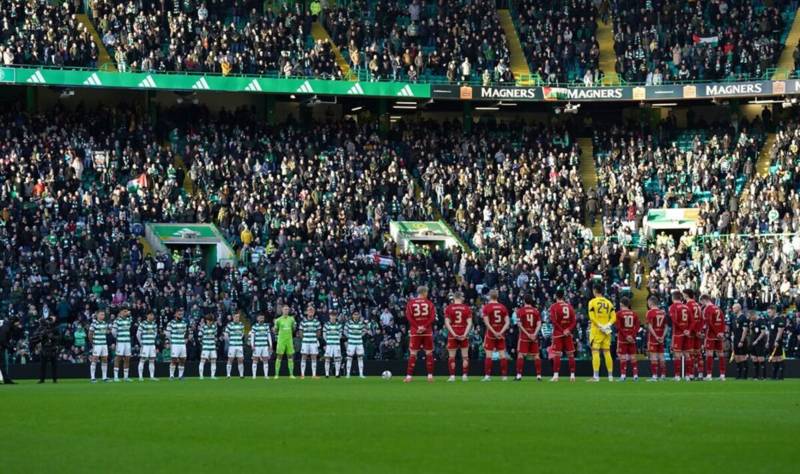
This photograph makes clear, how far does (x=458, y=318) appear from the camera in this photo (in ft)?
111

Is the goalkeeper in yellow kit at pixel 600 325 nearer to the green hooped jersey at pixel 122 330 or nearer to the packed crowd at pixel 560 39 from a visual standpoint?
the green hooped jersey at pixel 122 330

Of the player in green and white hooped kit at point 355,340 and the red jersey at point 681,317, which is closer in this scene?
the red jersey at point 681,317

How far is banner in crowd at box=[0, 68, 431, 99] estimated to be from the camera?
5478 cm

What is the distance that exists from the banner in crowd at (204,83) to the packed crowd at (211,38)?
644 mm

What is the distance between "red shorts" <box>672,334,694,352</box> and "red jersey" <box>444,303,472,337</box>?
577 cm

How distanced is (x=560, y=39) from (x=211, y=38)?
1654cm

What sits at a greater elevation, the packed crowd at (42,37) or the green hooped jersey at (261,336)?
the packed crowd at (42,37)

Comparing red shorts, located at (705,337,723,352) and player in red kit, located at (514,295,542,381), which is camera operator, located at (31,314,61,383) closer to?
player in red kit, located at (514,295,542,381)

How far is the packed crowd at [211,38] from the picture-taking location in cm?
5831

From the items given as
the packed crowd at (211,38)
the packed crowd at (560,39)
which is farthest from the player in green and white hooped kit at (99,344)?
the packed crowd at (560,39)

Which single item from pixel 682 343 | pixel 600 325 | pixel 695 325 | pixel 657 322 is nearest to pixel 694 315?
pixel 695 325

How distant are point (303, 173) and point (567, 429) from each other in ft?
132

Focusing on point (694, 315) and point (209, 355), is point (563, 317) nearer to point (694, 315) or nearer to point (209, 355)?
point (694, 315)

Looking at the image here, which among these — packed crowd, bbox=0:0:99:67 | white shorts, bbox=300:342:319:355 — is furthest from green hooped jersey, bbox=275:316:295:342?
packed crowd, bbox=0:0:99:67
